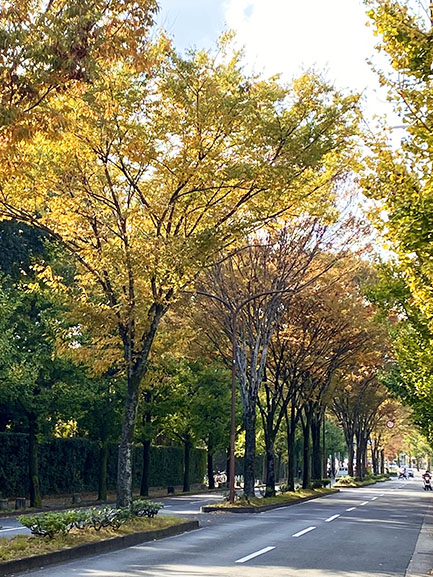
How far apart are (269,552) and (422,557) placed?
10.0 ft

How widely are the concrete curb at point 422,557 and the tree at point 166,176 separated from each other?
678 centimetres

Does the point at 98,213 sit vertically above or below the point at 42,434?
above

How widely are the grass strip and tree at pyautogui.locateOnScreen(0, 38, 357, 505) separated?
182cm

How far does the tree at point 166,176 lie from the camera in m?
15.9

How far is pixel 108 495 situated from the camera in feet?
129

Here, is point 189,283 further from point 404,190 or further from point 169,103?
point 404,190

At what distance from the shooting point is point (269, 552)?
14.0m

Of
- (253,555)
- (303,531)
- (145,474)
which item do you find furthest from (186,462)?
(253,555)

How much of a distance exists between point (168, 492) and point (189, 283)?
32.1m

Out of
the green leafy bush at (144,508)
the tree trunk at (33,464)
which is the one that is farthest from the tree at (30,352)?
the green leafy bush at (144,508)

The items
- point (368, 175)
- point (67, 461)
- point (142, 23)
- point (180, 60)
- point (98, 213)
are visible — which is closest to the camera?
point (142, 23)

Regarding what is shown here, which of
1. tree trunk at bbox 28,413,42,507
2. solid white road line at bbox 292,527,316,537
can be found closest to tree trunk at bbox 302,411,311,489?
tree trunk at bbox 28,413,42,507

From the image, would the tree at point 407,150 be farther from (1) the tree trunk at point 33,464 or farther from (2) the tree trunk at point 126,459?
(1) the tree trunk at point 33,464

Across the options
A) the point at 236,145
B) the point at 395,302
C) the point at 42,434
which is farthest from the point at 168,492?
the point at 236,145
